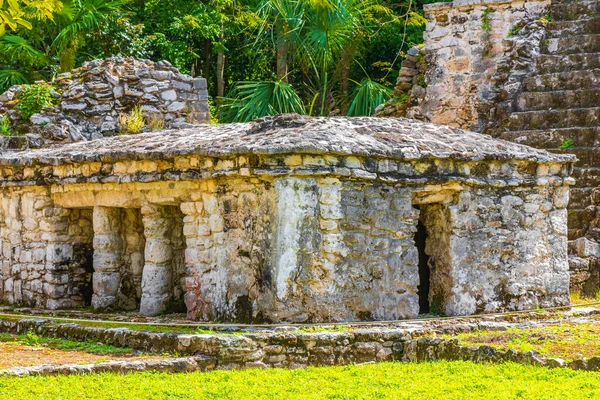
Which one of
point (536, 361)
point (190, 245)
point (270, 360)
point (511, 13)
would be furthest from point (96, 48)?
point (536, 361)

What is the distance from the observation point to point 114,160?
36.9 ft

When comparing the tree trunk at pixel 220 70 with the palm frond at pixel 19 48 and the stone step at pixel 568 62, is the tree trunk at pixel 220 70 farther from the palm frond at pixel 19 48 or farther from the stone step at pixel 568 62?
the stone step at pixel 568 62

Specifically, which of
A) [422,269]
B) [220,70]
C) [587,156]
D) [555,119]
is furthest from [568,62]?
[220,70]

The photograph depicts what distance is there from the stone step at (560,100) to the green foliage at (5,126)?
23.5 feet

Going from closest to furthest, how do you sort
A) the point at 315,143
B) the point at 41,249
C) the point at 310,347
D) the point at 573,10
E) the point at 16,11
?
1. the point at 16,11
2. the point at 310,347
3. the point at 315,143
4. the point at 41,249
5. the point at 573,10

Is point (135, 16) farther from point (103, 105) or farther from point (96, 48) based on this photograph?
point (103, 105)

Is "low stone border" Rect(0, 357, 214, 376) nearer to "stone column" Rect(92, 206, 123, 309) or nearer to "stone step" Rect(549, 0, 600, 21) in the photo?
"stone column" Rect(92, 206, 123, 309)

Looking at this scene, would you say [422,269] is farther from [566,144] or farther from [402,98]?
[402,98]

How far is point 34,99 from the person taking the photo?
15828 millimetres

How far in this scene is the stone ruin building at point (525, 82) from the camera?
45.6ft

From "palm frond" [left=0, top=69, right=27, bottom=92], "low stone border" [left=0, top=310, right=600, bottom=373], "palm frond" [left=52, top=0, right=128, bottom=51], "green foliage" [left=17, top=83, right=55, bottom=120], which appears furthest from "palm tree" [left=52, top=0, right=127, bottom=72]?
"low stone border" [left=0, top=310, right=600, bottom=373]

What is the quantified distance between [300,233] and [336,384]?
1957 millimetres

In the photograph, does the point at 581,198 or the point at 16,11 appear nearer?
the point at 16,11

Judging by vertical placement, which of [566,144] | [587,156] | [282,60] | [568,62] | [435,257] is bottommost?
[435,257]
